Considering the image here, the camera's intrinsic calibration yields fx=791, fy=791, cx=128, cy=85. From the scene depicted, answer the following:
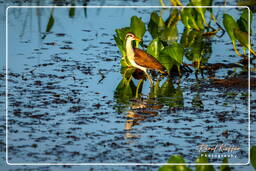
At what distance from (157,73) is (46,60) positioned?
1.66 metres

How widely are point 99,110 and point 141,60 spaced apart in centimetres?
176

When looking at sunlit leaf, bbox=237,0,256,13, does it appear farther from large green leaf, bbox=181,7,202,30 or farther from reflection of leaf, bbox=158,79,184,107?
reflection of leaf, bbox=158,79,184,107

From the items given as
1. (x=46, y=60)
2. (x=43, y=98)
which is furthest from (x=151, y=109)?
(x=46, y=60)

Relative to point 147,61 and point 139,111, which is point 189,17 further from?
point 139,111

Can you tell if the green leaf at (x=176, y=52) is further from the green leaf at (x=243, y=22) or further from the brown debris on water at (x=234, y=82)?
the green leaf at (x=243, y=22)

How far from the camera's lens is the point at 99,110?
29.4ft

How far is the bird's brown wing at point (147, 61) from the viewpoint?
34.5ft

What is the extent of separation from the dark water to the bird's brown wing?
22cm

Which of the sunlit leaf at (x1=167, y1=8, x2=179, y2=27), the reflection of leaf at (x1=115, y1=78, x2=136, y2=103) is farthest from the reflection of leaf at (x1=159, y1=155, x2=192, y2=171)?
the sunlit leaf at (x1=167, y1=8, x2=179, y2=27)

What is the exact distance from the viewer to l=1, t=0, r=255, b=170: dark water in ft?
25.0

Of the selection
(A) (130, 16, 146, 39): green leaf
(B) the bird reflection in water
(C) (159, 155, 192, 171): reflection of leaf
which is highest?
(A) (130, 16, 146, 39): green leaf

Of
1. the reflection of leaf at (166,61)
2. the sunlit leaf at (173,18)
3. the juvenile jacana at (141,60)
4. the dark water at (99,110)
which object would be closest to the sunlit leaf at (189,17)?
the dark water at (99,110)

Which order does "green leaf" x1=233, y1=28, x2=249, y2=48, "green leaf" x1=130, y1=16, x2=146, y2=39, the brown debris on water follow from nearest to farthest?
the brown debris on water → "green leaf" x1=233, y1=28, x2=249, y2=48 → "green leaf" x1=130, y1=16, x2=146, y2=39

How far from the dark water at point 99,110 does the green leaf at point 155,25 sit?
794 mm
